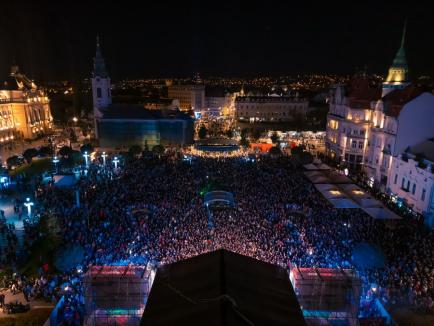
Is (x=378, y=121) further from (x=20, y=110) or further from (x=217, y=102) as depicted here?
(x=217, y=102)

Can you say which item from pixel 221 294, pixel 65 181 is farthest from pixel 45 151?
pixel 221 294

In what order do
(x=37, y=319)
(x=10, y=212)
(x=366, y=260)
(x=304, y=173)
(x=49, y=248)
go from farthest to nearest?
(x=304, y=173) → (x=10, y=212) → (x=49, y=248) → (x=366, y=260) → (x=37, y=319)

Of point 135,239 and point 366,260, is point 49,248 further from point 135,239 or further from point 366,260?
point 366,260

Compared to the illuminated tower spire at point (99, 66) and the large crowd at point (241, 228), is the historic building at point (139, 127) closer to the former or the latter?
the illuminated tower spire at point (99, 66)

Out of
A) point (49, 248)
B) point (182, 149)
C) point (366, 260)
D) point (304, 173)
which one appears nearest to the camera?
point (366, 260)

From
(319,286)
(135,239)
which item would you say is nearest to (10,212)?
(135,239)

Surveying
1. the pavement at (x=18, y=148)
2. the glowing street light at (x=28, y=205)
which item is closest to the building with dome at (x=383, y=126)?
the glowing street light at (x=28, y=205)

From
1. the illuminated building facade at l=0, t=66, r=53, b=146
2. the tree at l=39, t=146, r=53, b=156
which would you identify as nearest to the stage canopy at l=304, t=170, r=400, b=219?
the tree at l=39, t=146, r=53, b=156
